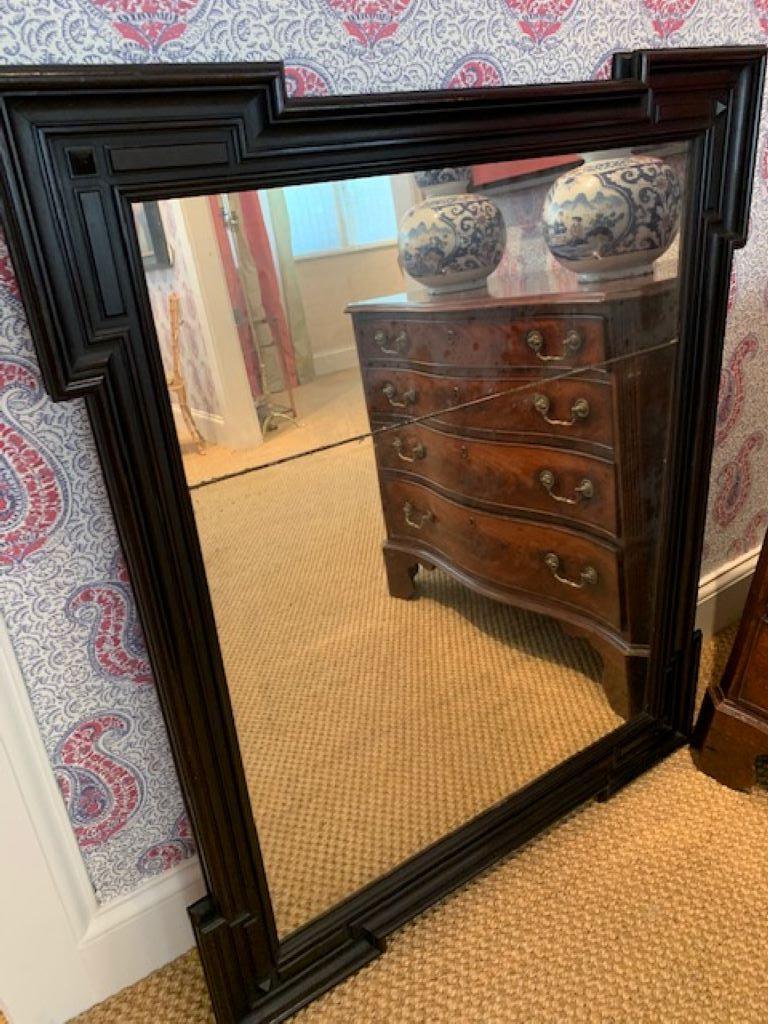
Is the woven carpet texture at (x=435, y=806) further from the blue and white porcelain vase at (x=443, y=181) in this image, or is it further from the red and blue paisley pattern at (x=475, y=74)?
the red and blue paisley pattern at (x=475, y=74)

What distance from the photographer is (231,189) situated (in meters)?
0.71

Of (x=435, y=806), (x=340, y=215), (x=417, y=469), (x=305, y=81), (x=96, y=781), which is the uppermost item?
(x=305, y=81)

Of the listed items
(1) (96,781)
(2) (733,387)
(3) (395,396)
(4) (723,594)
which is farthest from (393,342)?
(4) (723,594)

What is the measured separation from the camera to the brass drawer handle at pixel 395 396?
906 mm

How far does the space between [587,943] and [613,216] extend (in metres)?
1.00

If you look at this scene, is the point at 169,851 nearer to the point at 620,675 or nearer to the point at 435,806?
the point at 435,806

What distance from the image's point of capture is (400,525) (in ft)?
3.35

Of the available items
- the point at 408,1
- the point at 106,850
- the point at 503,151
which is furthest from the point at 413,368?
the point at 106,850

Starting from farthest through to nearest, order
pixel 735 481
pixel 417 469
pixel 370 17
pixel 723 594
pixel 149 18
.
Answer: pixel 723 594 < pixel 735 481 < pixel 417 469 < pixel 370 17 < pixel 149 18

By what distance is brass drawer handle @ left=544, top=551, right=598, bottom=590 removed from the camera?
1.21m

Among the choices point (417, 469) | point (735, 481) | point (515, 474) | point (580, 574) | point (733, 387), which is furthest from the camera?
point (735, 481)

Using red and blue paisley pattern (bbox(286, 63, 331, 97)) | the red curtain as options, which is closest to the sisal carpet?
the red curtain

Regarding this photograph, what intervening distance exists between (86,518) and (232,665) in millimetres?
A: 241

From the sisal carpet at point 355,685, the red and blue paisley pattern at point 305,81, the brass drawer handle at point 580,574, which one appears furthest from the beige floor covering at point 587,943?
the red and blue paisley pattern at point 305,81
